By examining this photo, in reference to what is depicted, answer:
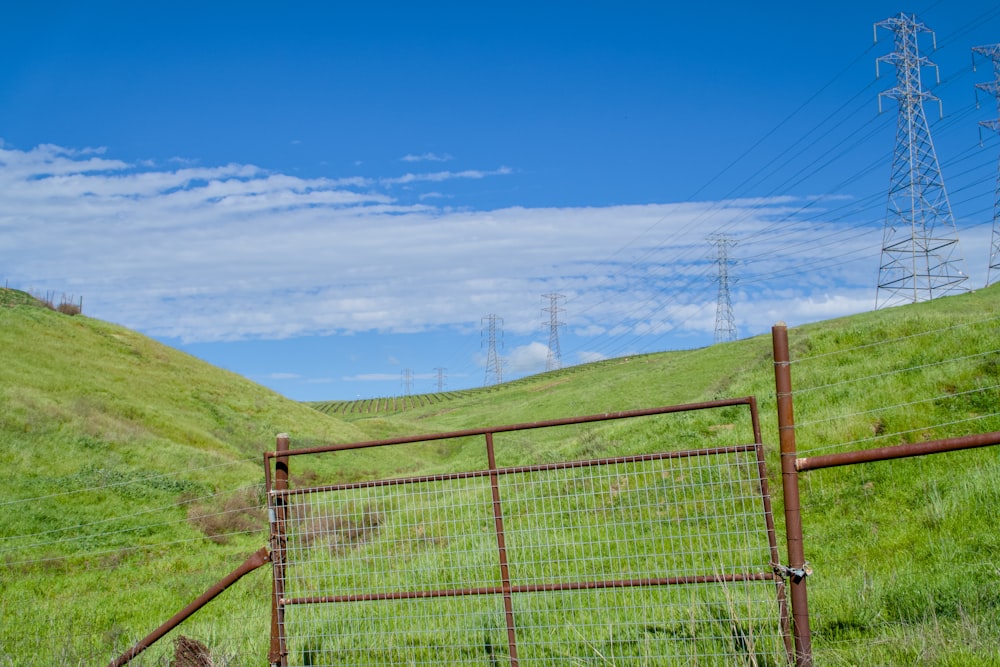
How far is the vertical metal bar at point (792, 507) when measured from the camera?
480cm

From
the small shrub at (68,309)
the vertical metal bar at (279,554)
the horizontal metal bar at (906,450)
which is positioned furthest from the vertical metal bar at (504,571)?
the small shrub at (68,309)

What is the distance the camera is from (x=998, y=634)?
15.7 feet

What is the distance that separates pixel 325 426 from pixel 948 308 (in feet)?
118

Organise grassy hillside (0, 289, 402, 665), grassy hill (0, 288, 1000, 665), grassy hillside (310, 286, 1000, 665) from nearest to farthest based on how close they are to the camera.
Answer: grassy hillside (310, 286, 1000, 665)
grassy hill (0, 288, 1000, 665)
grassy hillside (0, 289, 402, 665)

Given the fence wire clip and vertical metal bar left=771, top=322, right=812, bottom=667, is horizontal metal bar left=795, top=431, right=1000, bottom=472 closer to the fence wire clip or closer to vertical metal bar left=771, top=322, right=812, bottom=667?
vertical metal bar left=771, top=322, right=812, bottom=667

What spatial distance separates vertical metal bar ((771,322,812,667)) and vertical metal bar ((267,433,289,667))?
3.66m

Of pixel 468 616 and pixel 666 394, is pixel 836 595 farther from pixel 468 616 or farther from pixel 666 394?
pixel 666 394

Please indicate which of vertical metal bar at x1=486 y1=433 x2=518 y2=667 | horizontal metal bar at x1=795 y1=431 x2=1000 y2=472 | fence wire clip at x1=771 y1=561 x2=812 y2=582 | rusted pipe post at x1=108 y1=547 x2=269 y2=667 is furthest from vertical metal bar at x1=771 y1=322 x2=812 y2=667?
rusted pipe post at x1=108 y1=547 x2=269 y2=667

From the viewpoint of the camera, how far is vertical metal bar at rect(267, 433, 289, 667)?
5.79m

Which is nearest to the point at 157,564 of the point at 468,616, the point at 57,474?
the point at 57,474

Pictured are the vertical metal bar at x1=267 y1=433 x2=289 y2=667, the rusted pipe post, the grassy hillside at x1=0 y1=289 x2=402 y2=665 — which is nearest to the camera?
the rusted pipe post

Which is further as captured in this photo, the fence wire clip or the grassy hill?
the grassy hill

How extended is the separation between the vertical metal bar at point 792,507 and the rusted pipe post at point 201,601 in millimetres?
3766

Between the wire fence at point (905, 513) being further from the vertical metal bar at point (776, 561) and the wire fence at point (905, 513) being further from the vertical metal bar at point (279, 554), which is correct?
the vertical metal bar at point (279, 554)
